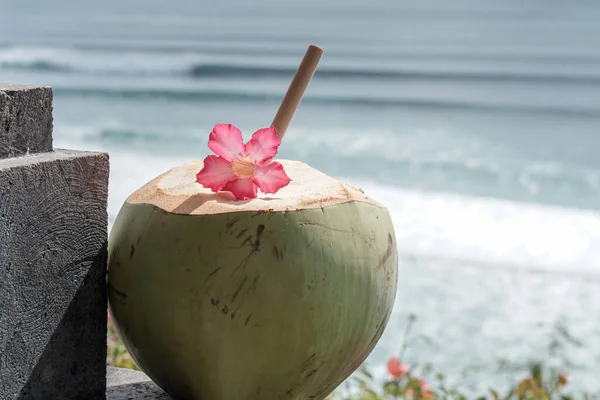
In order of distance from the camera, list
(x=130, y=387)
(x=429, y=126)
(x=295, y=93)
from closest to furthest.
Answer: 1. (x=295, y=93)
2. (x=130, y=387)
3. (x=429, y=126)

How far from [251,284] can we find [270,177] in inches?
8.1

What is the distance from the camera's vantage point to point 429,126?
14.7 metres

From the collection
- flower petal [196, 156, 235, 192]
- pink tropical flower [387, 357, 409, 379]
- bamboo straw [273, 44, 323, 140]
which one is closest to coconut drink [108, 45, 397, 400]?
flower petal [196, 156, 235, 192]

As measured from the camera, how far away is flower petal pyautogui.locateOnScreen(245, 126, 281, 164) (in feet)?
5.26

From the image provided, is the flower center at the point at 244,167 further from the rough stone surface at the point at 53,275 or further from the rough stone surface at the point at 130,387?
the rough stone surface at the point at 130,387

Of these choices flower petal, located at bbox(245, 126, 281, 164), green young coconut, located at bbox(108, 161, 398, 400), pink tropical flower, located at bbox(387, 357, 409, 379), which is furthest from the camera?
pink tropical flower, located at bbox(387, 357, 409, 379)

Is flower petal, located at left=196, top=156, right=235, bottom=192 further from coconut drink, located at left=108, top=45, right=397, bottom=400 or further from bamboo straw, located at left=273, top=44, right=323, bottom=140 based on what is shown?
bamboo straw, located at left=273, top=44, right=323, bottom=140

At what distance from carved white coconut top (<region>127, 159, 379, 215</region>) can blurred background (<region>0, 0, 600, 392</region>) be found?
4.93 ft

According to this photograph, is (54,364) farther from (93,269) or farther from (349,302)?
(349,302)

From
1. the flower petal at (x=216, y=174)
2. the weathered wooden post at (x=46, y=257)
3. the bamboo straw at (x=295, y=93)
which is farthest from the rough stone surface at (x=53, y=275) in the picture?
the bamboo straw at (x=295, y=93)

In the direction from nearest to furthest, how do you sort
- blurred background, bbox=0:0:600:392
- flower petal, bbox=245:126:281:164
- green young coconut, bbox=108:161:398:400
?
green young coconut, bbox=108:161:398:400 → flower petal, bbox=245:126:281:164 → blurred background, bbox=0:0:600:392

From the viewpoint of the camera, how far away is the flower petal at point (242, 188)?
5.14 ft

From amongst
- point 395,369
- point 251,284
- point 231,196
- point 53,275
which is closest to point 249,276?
point 251,284

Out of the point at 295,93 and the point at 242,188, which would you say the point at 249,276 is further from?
the point at 295,93
